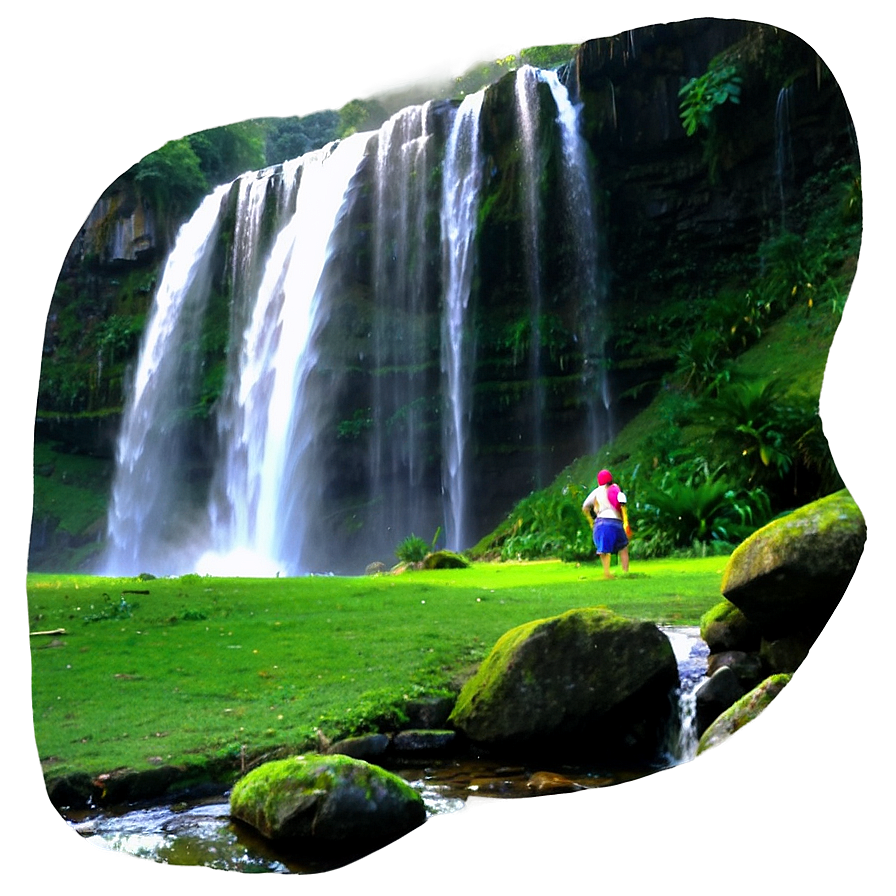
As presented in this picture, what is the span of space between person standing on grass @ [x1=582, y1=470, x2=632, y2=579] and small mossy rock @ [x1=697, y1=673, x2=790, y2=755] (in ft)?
1.93

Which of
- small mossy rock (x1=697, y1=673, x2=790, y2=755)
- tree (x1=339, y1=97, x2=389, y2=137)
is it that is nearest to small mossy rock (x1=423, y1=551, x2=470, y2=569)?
small mossy rock (x1=697, y1=673, x2=790, y2=755)

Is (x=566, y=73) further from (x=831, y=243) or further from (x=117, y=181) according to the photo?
(x=117, y=181)

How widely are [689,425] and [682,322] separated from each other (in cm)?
40

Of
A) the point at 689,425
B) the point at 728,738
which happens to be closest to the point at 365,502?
the point at 689,425

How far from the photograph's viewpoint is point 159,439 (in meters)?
3.41

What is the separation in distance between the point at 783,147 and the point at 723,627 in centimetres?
176

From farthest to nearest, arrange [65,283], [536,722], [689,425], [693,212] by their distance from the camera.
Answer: [65,283] → [693,212] → [689,425] → [536,722]

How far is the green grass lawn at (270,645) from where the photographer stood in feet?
8.52

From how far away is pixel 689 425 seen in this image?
2.95 m

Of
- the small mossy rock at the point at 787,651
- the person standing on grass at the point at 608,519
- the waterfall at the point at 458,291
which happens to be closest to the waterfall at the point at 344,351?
the waterfall at the point at 458,291

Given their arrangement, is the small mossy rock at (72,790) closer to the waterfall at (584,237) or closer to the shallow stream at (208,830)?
the shallow stream at (208,830)

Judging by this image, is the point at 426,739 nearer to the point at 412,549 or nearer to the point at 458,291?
the point at 412,549

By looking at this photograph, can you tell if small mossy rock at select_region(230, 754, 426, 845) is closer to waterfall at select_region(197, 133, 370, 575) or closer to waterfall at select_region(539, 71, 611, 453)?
waterfall at select_region(197, 133, 370, 575)

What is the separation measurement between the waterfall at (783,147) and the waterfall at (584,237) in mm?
670
